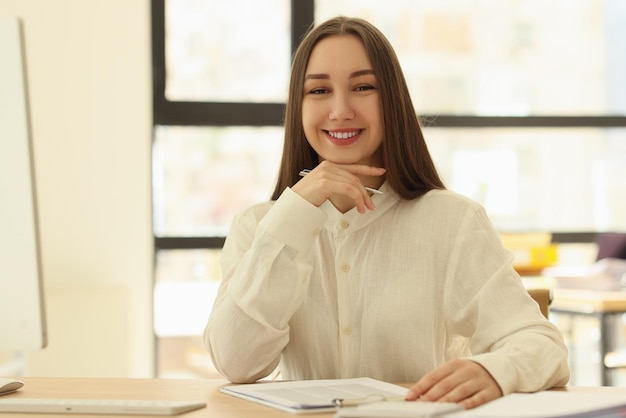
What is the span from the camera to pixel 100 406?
1196 mm

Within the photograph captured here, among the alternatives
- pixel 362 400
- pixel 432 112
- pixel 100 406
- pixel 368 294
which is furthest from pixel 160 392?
Answer: pixel 432 112

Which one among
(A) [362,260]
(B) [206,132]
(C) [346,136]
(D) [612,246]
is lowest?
(D) [612,246]

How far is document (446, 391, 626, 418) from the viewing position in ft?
3.14

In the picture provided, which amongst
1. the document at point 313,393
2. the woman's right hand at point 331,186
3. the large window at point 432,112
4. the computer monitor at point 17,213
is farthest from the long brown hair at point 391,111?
the large window at point 432,112

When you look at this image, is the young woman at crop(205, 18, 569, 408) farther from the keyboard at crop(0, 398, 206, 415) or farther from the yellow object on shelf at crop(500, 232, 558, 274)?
the yellow object on shelf at crop(500, 232, 558, 274)

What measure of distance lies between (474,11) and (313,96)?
117 inches

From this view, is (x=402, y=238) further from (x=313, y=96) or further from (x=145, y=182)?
(x=145, y=182)

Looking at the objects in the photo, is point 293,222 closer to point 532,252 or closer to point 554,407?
point 554,407

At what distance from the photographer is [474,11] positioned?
14.8ft

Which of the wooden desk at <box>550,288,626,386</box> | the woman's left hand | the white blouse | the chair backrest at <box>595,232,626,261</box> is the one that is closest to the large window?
the chair backrest at <box>595,232,626,261</box>

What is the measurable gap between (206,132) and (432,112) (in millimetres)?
1146

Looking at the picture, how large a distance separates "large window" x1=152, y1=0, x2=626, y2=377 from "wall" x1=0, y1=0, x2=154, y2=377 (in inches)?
10.8

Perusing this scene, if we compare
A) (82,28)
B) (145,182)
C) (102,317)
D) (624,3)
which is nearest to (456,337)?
(102,317)

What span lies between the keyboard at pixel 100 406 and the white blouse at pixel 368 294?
0.34 metres
